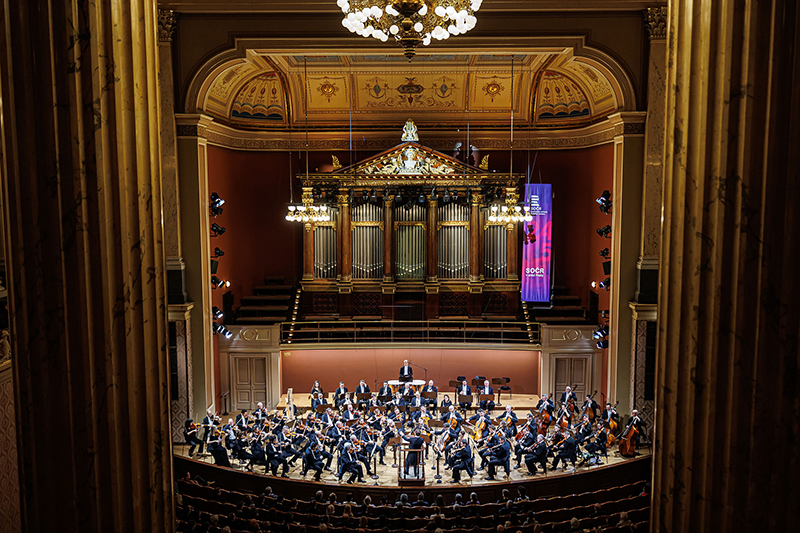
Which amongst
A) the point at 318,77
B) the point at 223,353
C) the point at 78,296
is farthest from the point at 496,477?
the point at 318,77

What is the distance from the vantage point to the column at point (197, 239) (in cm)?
1086

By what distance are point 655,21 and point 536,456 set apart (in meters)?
8.04

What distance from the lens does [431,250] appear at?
47.0 feet

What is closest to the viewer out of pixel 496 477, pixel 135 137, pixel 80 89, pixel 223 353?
pixel 80 89

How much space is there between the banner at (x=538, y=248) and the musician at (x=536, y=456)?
5.04 m

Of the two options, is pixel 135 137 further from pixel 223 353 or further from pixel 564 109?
pixel 564 109

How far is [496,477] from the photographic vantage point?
33.2ft

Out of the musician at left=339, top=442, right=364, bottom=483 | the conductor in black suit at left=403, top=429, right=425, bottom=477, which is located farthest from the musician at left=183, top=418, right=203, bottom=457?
the conductor in black suit at left=403, top=429, right=425, bottom=477

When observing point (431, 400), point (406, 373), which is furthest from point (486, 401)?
point (406, 373)

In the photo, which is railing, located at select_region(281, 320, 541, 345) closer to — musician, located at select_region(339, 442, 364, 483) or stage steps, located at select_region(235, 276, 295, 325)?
stage steps, located at select_region(235, 276, 295, 325)

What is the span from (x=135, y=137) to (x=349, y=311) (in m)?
12.2

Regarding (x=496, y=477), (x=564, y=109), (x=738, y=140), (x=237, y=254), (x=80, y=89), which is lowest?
(x=496, y=477)

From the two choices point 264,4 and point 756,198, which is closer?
point 756,198

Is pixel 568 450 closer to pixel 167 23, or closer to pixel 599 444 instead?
pixel 599 444
